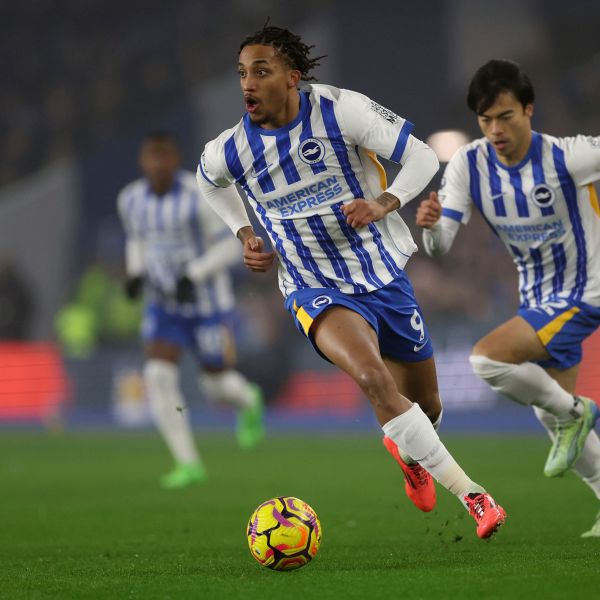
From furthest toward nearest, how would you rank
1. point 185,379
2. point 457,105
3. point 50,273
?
1. point 50,273
2. point 457,105
3. point 185,379

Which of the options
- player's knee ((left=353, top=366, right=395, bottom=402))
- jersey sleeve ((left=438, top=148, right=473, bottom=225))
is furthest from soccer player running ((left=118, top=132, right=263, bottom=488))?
player's knee ((left=353, top=366, right=395, bottom=402))

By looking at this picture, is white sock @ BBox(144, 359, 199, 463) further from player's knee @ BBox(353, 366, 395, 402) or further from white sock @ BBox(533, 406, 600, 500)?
player's knee @ BBox(353, 366, 395, 402)

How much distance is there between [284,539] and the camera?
4.98 metres

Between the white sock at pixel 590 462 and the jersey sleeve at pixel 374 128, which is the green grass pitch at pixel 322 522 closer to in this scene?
the white sock at pixel 590 462

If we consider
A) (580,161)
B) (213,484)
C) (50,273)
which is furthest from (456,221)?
(50,273)

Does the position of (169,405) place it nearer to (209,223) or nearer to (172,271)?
(172,271)

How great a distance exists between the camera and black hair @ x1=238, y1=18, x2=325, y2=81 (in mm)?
5648

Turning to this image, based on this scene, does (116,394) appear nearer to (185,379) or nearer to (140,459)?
(185,379)

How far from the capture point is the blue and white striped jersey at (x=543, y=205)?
20.9ft

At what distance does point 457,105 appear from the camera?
2009 centimetres

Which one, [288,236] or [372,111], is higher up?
[372,111]

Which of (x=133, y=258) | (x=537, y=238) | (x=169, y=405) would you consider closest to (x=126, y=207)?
Answer: (x=133, y=258)

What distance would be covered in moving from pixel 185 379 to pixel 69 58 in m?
8.65

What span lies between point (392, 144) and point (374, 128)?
11 centimetres
